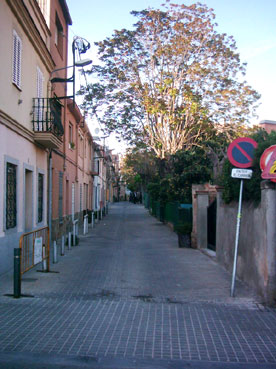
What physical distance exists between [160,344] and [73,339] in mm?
1147

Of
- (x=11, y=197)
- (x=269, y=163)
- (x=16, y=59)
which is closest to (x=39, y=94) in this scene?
(x=16, y=59)

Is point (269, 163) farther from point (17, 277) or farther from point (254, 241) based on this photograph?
point (17, 277)

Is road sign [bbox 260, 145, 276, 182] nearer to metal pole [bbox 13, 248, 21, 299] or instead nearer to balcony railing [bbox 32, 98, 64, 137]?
metal pole [bbox 13, 248, 21, 299]

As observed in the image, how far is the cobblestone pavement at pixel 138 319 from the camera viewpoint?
498cm

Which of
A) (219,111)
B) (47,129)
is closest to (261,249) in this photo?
(47,129)

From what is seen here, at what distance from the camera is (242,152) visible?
798 cm

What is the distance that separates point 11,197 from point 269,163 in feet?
21.3

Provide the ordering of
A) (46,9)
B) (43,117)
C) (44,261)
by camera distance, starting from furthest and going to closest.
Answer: (46,9), (43,117), (44,261)

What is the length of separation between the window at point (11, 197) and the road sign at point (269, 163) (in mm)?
6105

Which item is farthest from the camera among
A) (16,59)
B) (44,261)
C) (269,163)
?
(16,59)

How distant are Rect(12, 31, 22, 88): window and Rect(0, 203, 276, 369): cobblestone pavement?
16.3 feet

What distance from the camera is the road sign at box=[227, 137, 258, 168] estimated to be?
7.93m

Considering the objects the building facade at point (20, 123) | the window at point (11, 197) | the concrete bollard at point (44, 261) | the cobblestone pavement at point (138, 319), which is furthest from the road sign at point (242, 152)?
the window at point (11, 197)

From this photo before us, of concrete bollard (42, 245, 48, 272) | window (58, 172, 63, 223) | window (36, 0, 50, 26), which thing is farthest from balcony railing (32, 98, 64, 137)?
window (58, 172, 63, 223)
